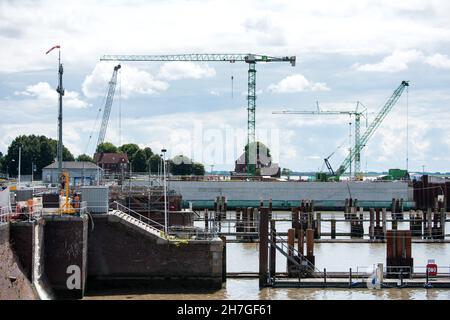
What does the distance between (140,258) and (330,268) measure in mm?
15191

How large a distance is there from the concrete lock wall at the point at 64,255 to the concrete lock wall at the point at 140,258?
2724 millimetres

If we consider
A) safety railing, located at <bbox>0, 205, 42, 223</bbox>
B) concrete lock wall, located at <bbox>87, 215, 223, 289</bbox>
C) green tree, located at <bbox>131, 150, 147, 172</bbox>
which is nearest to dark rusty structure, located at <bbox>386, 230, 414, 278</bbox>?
concrete lock wall, located at <bbox>87, 215, 223, 289</bbox>

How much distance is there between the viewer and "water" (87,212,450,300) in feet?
123

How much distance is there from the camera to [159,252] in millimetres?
38469

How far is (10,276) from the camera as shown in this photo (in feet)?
100

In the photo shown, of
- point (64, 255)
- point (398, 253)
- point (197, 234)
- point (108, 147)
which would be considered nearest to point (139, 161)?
point (108, 147)

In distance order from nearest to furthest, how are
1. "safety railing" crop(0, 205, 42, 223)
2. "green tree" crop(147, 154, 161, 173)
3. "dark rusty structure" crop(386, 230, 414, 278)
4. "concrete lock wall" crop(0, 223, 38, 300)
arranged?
"concrete lock wall" crop(0, 223, 38, 300) → "safety railing" crop(0, 205, 42, 223) → "dark rusty structure" crop(386, 230, 414, 278) → "green tree" crop(147, 154, 161, 173)

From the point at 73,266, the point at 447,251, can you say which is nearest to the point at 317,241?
the point at 447,251

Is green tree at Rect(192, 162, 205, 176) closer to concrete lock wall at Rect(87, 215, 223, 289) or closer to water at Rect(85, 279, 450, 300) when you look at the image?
water at Rect(85, 279, 450, 300)

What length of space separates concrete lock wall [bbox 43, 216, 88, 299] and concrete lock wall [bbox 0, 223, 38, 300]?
111 inches

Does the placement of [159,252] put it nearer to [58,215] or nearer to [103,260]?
[103,260]

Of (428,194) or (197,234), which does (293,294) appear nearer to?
(197,234)

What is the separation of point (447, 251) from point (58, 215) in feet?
114
